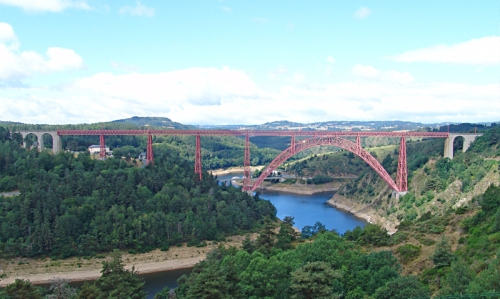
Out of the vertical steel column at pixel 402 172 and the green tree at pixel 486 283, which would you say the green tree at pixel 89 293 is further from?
the vertical steel column at pixel 402 172

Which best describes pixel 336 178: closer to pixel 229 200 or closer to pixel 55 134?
pixel 229 200

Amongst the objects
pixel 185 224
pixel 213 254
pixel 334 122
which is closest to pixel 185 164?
pixel 185 224

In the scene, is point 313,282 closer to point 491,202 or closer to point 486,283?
point 486,283

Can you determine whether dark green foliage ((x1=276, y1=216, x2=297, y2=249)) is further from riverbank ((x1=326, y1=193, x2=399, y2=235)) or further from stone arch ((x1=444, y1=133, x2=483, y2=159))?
stone arch ((x1=444, y1=133, x2=483, y2=159))

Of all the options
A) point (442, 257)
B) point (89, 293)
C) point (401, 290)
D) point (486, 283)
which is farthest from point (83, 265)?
point (486, 283)

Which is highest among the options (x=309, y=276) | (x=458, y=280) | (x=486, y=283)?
(x=486, y=283)

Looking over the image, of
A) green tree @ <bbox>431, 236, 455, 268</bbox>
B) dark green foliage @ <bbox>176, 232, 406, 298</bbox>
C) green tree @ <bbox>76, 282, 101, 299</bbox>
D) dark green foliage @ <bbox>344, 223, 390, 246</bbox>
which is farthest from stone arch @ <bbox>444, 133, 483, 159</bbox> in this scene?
green tree @ <bbox>76, 282, 101, 299</bbox>
